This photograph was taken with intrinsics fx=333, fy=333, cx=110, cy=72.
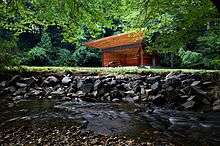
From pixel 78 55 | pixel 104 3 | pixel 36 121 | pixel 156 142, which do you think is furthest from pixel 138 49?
pixel 156 142

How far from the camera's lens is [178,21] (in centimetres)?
1339

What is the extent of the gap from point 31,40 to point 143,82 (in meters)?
24.2

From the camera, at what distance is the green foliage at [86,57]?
31.5 metres

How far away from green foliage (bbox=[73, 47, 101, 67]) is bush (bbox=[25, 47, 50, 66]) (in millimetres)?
2792

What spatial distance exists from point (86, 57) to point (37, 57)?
459cm

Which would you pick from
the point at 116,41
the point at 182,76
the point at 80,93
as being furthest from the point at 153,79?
the point at 116,41

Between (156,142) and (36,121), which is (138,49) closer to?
(36,121)

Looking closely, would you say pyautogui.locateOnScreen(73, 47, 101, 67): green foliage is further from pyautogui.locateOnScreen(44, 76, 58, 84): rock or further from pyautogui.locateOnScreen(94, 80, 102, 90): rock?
pyautogui.locateOnScreen(94, 80, 102, 90): rock

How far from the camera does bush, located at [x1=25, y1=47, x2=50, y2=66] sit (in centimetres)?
2981

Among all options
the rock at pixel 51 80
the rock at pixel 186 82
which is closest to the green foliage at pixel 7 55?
the rock at pixel 51 80

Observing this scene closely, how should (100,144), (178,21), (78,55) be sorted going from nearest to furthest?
(100,144), (178,21), (78,55)

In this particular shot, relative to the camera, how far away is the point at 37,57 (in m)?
30.2

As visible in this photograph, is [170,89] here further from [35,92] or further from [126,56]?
[126,56]

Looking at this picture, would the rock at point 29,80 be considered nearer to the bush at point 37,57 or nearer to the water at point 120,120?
the water at point 120,120
